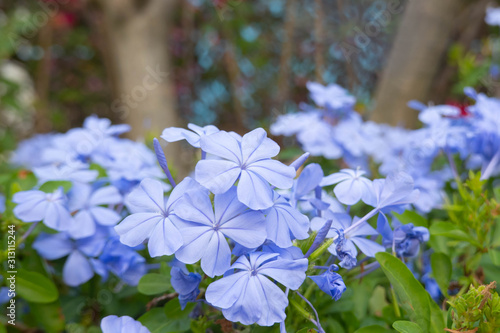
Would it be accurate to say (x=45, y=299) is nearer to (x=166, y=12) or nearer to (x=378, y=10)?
(x=166, y=12)

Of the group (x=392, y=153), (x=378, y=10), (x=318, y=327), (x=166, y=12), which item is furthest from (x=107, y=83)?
(x=318, y=327)

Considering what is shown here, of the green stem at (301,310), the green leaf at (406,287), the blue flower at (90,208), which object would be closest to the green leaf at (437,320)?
the green leaf at (406,287)

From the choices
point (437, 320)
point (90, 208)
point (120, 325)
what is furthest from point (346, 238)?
point (90, 208)

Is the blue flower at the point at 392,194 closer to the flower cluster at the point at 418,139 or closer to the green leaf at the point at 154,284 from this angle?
the flower cluster at the point at 418,139

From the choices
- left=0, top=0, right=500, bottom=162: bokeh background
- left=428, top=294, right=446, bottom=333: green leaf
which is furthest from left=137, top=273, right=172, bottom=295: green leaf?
left=0, top=0, right=500, bottom=162: bokeh background

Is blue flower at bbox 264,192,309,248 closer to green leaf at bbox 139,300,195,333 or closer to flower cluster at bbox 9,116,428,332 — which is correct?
flower cluster at bbox 9,116,428,332

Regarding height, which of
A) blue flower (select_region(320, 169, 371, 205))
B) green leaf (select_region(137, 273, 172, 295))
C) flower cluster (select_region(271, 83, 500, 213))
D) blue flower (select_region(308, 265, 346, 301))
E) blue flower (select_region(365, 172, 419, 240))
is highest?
flower cluster (select_region(271, 83, 500, 213))

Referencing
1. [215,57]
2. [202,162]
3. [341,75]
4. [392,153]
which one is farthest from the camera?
[215,57]

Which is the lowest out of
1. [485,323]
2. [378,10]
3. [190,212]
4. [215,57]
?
[485,323]
